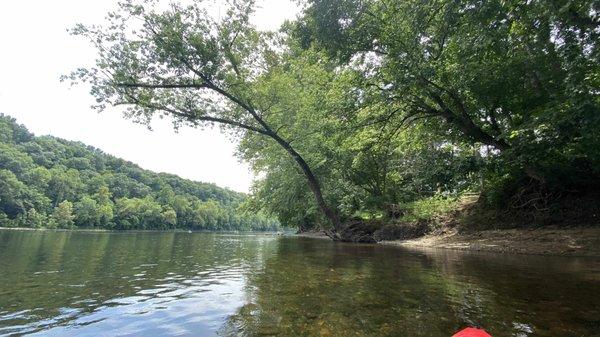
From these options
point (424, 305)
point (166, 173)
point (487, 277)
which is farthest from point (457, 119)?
point (166, 173)

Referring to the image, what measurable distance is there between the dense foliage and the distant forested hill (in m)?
57.3

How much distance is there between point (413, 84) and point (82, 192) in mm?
127117

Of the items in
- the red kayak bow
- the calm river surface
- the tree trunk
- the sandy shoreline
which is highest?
the tree trunk

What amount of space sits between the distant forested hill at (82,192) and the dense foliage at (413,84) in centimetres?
5728

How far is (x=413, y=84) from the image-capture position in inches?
527

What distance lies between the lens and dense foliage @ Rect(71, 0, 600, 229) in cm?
1081

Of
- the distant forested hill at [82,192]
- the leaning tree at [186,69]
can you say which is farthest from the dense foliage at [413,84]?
the distant forested hill at [82,192]

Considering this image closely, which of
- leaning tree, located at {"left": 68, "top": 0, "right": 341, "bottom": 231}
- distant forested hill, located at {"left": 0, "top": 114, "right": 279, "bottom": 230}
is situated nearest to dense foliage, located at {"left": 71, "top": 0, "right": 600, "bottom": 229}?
leaning tree, located at {"left": 68, "top": 0, "right": 341, "bottom": 231}

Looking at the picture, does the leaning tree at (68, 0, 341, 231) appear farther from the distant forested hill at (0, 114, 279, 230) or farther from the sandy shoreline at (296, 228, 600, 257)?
the distant forested hill at (0, 114, 279, 230)

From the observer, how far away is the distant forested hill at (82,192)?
298 ft

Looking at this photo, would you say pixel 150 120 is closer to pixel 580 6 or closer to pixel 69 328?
pixel 69 328

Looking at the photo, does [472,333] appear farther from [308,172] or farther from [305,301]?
[308,172]

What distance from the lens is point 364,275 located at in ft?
32.3

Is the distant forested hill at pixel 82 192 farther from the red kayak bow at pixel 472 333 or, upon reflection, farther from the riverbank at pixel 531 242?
the red kayak bow at pixel 472 333
